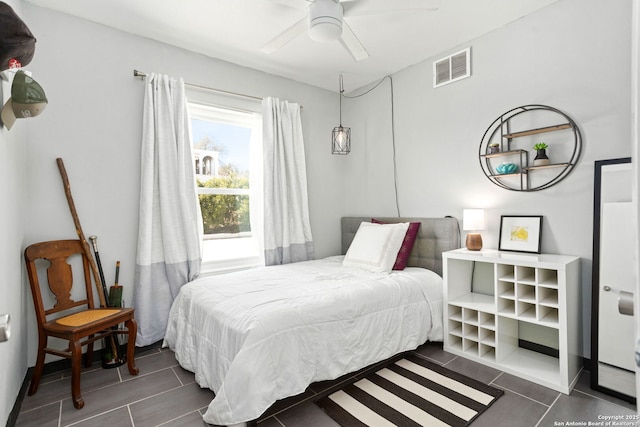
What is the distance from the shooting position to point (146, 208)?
8.88 feet

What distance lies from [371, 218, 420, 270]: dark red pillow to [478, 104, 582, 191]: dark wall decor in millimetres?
812

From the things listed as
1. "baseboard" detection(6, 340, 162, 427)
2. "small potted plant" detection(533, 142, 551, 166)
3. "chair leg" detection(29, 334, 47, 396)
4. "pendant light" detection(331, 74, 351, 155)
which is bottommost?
"baseboard" detection(6, 340, 162, 427)

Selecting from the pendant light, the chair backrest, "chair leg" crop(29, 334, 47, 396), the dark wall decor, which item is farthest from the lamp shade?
"chair leg" crop(29, 334, 47, 396)

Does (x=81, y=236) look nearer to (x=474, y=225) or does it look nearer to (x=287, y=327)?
(x=287, y=327)

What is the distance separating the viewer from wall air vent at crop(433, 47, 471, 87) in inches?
115

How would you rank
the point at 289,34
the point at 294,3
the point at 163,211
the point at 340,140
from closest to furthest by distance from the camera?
the point at 294,3 < the point at 289,34 < the point at 163,211 < the point at 340,140

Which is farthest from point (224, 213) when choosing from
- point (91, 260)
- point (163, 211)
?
point (91, 260)

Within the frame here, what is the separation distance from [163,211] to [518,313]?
9.74 ft

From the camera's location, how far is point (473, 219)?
268 centimetres

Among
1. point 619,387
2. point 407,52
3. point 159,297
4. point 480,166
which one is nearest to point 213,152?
point 159,297

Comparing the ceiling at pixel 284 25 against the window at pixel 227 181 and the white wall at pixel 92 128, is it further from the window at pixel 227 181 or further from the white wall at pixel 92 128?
the window at pixel 227 181

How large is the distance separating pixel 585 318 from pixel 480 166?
1396 mm

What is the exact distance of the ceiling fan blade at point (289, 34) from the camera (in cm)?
212

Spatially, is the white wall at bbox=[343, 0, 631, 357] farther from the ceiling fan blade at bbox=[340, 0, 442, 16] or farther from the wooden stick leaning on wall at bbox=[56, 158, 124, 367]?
the wooden stick leaning on wall at bbox=[56, 158, 124, 367]
